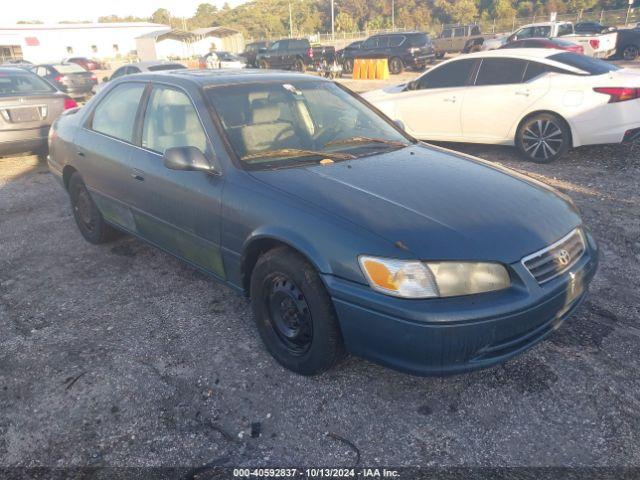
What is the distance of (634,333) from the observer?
121 inches

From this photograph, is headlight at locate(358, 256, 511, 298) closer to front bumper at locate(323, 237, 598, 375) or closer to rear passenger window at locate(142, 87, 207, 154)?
front bumper at locate(323, 237, 598, 375)

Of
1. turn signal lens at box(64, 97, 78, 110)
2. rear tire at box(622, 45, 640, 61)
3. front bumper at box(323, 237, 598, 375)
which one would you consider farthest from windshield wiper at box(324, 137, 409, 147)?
rear tire at box(622, 45, 640, 61)

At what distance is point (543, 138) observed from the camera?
664cm

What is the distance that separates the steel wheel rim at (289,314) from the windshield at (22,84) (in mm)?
7139

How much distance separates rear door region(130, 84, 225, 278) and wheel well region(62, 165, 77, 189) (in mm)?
1411

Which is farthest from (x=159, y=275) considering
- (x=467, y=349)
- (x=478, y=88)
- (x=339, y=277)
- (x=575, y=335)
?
(x=478, y=88)

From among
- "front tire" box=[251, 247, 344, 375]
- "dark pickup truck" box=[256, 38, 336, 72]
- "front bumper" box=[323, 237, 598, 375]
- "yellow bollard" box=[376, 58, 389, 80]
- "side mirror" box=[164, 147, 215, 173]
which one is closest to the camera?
"front bumper" box=[323, 237, 598, 375]

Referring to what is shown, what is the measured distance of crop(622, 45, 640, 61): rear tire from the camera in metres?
19.3

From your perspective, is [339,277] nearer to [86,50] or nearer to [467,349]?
[467,349]

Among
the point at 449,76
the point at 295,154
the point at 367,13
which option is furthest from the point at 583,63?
the point at 367,13

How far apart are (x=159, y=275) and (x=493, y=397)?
2826mm

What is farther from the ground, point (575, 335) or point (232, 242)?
point (232, 242)

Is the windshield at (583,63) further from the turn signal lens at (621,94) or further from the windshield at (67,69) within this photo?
the windshield at (67,69)

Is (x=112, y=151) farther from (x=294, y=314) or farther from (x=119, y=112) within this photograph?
(x=294, y=314)
